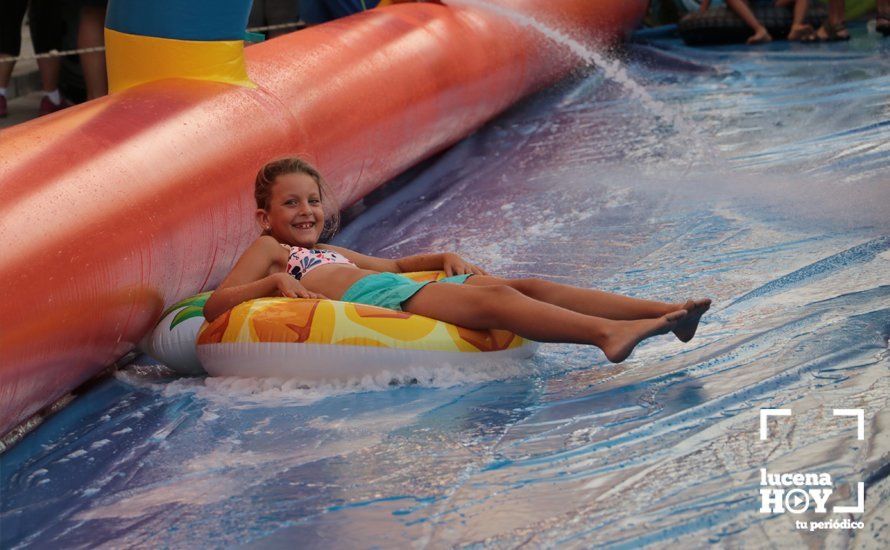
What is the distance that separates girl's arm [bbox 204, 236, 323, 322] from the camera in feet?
8.84

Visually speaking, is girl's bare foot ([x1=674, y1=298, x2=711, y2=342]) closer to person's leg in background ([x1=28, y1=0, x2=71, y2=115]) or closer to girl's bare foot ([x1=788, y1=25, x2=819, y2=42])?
person's leg in background ([x1=28, y1=0, x2=71, y2=115])

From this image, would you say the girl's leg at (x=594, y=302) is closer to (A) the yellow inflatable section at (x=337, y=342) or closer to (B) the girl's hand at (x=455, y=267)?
(A) the yellow inflatable section at (x=337, y=342)

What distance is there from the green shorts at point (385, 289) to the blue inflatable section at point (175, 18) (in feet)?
3.30

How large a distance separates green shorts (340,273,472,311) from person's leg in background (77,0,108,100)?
211cm

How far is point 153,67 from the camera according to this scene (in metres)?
3.26

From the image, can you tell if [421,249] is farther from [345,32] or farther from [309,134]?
[345,32]

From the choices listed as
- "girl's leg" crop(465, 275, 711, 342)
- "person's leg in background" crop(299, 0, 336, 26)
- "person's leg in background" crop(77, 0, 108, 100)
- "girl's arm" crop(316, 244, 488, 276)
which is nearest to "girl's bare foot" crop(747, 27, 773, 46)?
"person's leg in background" crop(299, 0, 336, 26)

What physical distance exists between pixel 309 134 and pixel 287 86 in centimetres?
18

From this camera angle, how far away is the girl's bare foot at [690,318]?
2.44 m

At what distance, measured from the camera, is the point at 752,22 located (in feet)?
21.0

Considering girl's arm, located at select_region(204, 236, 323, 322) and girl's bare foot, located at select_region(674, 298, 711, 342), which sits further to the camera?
girl's arm, located at select_region(204, 236, 323, 322)

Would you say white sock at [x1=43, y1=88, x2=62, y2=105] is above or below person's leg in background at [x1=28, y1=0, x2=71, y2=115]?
below

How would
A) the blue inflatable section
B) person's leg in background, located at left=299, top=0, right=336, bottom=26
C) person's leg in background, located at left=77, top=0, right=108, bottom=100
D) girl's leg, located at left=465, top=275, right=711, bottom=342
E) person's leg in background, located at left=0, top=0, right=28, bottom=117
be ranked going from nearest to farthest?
girl's leg, located at left=465, top=275, right=711, bottom=342 < the blue inflatable section < person's leg in background, located at left=77, top=0, right=108, bottom=100 < person's leg in background, located at left=0, top=0, right=28, bottom=117 < person's leg in background, located at left=299, top=0, right=336, bottom=26

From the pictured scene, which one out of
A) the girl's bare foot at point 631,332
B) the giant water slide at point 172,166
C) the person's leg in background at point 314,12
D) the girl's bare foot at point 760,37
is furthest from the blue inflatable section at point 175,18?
the girl's bare foot at point 760,37
